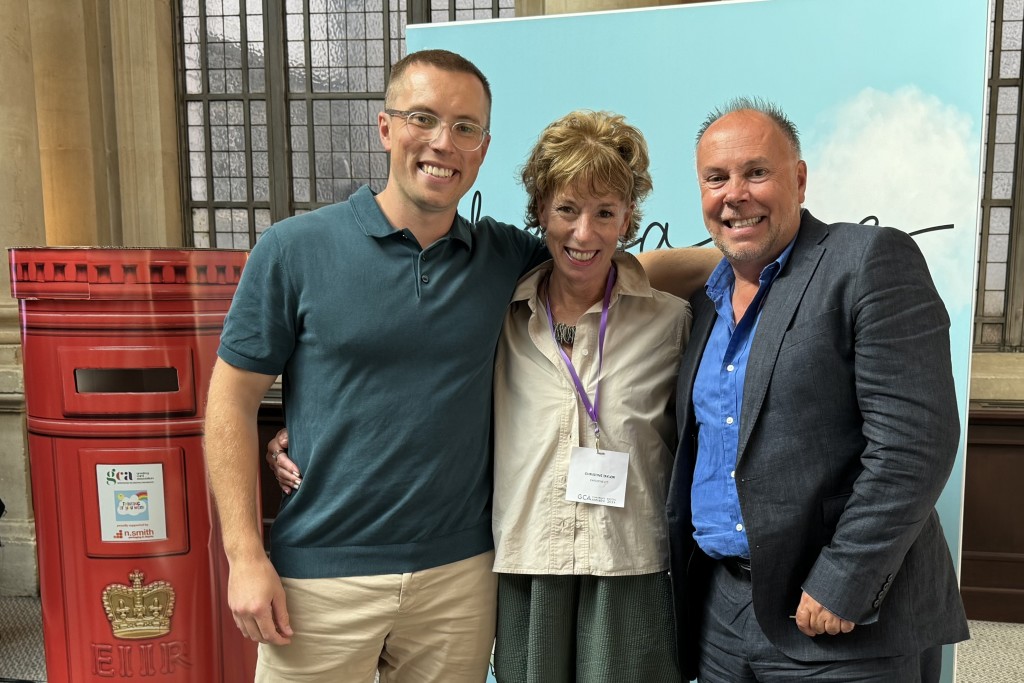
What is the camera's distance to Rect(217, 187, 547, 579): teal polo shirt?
5.72ft

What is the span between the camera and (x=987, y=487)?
460 cm

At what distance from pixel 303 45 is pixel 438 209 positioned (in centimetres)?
537

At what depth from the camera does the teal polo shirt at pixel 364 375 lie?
1742 mm

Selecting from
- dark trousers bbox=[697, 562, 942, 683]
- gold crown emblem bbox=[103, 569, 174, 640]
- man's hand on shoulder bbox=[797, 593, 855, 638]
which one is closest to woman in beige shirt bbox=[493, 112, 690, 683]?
dark trousers bbox=[697, 562, 942, 683]

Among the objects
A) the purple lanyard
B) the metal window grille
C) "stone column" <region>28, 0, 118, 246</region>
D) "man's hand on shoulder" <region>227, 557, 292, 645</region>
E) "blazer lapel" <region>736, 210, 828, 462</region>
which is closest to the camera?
"blazer lapel" <region>736, 210, 828, 462</region>

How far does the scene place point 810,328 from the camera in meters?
1.53

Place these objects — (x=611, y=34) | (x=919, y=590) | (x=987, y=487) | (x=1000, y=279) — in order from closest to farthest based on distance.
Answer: (x=919, y=590), (x=611, y=34), (x=987, y=487), (x=1000, y=279)

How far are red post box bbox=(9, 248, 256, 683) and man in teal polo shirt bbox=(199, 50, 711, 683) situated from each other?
62 centimetres

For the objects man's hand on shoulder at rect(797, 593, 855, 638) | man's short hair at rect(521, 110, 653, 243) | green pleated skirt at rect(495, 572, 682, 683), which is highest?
man's short hair at rect(521, 110, 653, 243)

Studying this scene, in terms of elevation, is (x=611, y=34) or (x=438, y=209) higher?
(x=611, y=34)

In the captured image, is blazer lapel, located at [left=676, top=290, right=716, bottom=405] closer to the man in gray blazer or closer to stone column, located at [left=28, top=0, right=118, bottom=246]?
the man in gray blazer

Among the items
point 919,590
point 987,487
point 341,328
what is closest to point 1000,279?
point 987,487

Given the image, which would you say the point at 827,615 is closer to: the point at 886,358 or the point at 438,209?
the point at 886,358

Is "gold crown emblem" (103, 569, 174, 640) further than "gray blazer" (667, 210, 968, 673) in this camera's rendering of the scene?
Yes
